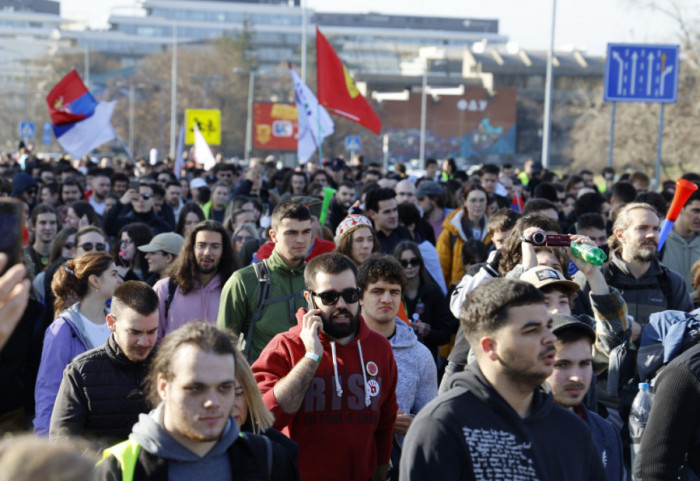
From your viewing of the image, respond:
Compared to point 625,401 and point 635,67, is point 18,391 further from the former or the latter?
point 635,67

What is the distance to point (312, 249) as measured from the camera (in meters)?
7.88

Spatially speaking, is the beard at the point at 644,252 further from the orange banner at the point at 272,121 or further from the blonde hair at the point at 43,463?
the orange banner at the point at 272,121

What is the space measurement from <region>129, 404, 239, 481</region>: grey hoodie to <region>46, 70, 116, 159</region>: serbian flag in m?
15.2

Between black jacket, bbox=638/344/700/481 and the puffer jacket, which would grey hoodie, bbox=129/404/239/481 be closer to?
black jacket, bbox=638/344/700/481

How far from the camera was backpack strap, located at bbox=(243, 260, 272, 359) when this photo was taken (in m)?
6.50

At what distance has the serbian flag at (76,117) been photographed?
60.3 feet

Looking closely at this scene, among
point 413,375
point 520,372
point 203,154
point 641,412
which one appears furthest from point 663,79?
point 520,372

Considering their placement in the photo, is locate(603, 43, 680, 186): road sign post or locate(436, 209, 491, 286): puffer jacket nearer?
locate(436, 209, 491, 286): puffer jacket

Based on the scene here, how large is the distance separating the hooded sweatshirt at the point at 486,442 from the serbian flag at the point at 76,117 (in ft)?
50.9

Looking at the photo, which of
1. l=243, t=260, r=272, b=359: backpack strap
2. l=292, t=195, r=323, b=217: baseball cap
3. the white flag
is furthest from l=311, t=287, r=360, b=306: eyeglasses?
the white flag

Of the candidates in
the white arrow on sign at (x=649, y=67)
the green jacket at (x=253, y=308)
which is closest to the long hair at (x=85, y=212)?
the green jacket at (x=253, y=308)

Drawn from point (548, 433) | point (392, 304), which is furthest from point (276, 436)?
point (392, 304)

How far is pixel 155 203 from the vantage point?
13.7 meters

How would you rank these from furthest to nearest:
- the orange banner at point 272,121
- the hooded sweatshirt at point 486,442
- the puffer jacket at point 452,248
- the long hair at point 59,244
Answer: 1. the orange banner at point 272,121
2. the puffer jacket at point 452,248
3. the long hair at point 59,244
4. the hooded sweatshirt at point 486,442
